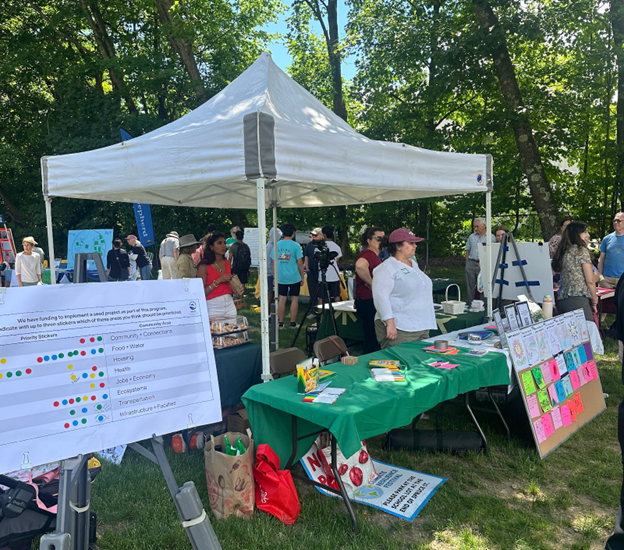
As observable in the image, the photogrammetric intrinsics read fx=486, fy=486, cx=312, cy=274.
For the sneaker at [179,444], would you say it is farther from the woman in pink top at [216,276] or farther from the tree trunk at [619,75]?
the tree trunk at [619,75]

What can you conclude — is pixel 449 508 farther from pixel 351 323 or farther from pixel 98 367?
pixel 351 323

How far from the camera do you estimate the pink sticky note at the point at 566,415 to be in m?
3.52

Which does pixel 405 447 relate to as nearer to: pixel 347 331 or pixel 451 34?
pixel 347 331

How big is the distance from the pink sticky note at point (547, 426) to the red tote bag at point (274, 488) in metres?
1.80

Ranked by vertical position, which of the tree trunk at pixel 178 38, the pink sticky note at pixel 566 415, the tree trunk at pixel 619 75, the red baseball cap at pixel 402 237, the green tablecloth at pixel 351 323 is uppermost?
the tree trunk at pixel 178 38

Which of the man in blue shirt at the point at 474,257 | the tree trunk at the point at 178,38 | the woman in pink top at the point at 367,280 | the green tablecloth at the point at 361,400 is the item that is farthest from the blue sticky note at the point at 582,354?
the tree trunk at the point at 178,38

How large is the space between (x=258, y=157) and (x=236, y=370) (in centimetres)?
163

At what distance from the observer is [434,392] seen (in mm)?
2721

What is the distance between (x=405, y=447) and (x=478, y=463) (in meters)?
0.48

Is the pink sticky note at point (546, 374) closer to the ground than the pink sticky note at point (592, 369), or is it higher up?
higher up

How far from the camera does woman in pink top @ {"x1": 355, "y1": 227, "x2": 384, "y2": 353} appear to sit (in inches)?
184

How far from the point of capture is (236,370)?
3.62 m

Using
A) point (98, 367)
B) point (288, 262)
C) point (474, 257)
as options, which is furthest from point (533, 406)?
point (474, 257)

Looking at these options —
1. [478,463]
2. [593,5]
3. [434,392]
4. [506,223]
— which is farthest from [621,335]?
[506,223]
